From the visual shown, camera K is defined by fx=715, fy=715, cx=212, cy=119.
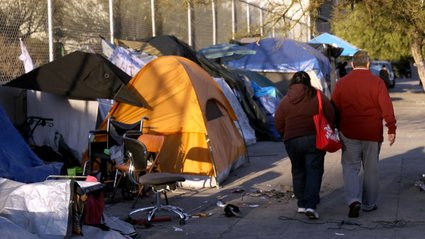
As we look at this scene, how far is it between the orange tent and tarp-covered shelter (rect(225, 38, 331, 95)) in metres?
9.50

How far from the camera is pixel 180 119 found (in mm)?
11180

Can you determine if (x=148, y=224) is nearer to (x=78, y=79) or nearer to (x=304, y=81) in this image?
(x=304, y=81)

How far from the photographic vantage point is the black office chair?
27.7 ft

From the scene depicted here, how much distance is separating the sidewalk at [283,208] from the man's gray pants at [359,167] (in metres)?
0.25

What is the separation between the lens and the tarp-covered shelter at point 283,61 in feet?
68.7

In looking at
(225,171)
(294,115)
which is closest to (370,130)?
(294,115)

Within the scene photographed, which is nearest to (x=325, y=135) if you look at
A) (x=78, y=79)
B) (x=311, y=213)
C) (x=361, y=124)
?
(x=361, y=124)

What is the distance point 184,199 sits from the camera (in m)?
10.1

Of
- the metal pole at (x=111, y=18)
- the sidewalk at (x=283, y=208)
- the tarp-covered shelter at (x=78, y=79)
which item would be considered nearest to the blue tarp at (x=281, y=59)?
the metal pole at (x=111, y=18)

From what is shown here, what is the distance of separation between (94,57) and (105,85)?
52cm

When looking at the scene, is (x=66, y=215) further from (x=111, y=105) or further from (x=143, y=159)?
(x=111, y=105)

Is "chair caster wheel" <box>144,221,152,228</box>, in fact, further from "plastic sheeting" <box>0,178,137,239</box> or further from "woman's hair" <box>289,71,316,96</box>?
"woman's hair" <box>289,71,316,96</box>

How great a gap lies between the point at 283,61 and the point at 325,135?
1285cm

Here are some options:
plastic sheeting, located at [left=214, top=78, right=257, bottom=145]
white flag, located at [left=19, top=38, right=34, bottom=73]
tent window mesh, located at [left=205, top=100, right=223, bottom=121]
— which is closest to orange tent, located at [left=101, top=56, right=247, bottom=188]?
tent window mesh, located at [left=205, top=100, right=223, bottom=121]
